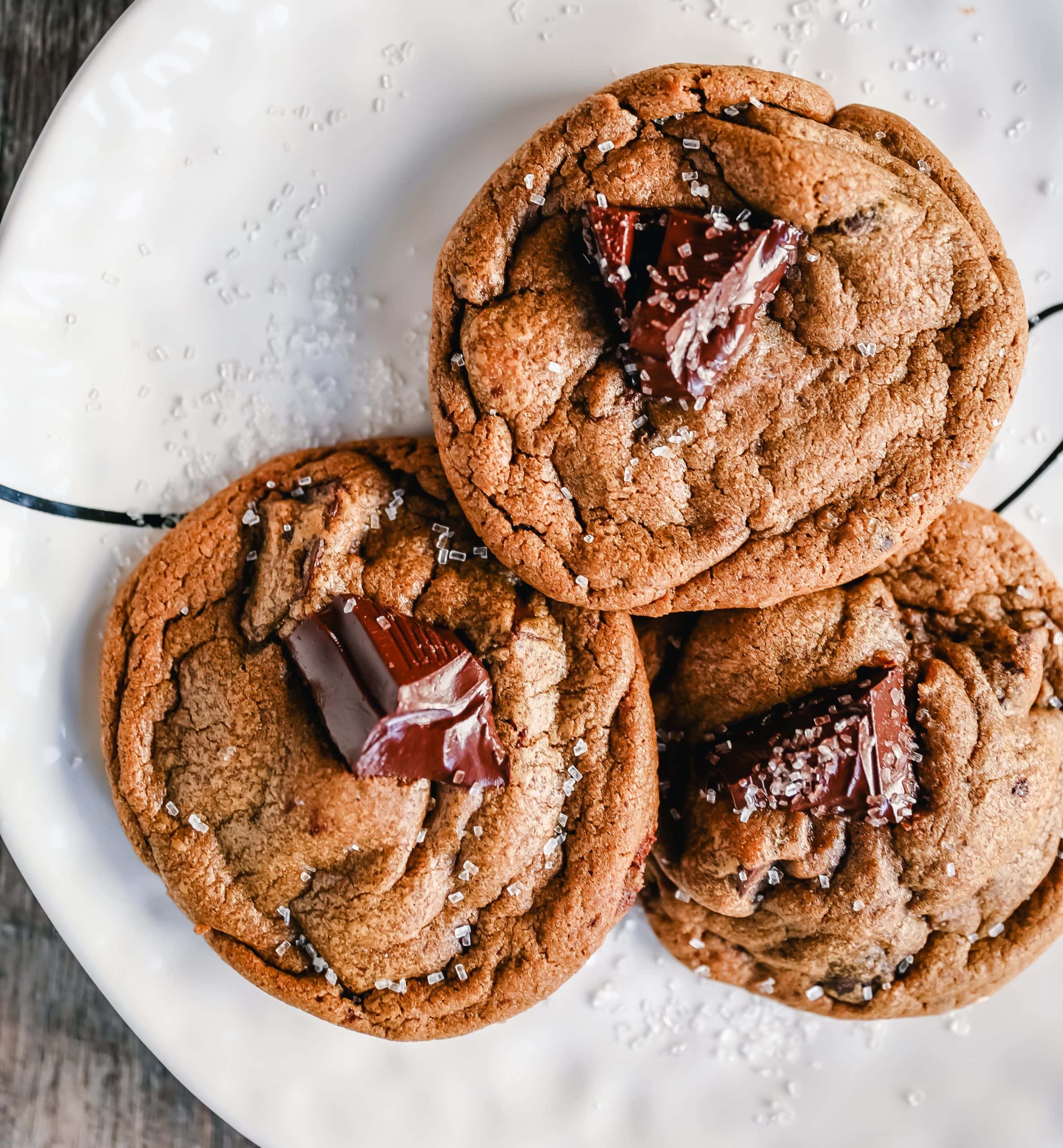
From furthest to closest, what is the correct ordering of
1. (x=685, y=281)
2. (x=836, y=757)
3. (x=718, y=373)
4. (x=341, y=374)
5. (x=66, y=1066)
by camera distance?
(x=66, y=1066), (x=341, y=374), (x=836, y=757), (x=718, y=373), (x=685, y=281)

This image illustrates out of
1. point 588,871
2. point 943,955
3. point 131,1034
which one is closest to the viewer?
point 588,871

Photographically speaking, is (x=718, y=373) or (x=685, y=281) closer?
(x=685, y=281)

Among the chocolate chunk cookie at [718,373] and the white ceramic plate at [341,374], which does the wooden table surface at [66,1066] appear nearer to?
the white ceramic plate at [341,374]

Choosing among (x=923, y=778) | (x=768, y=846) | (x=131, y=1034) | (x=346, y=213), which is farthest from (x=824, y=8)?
(x=131, y=1034)

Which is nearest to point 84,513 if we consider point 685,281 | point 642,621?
point 642,621

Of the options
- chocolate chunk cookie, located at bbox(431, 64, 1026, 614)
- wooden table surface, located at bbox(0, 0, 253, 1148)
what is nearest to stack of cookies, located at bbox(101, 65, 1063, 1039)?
chocolate chunk cookie, located at bbox(431, 64, 1026, 614)

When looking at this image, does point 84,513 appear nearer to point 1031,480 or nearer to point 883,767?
point 883,767

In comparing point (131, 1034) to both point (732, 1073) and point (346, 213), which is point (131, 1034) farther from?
point (346, 213)
